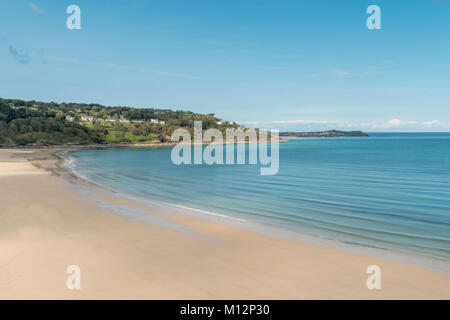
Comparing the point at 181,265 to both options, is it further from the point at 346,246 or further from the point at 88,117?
the point at 88,117

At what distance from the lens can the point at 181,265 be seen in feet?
23.5

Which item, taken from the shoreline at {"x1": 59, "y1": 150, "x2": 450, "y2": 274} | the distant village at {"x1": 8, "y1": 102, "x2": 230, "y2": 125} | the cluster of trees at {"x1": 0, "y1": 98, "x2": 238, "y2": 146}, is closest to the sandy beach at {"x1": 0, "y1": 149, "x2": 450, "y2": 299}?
the shoreline at {"x1": 59, "y1": 150, "x2": 450, "y2": 274}

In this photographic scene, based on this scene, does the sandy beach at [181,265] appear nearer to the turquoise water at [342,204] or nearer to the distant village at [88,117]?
the turquoise water at [342,204]

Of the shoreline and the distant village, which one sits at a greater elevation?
the distant village

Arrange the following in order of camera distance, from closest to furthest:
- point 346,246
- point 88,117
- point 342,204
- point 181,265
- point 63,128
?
point 181,265 < point 346,246 < point 342,204 < point 63,128 < point 88,117

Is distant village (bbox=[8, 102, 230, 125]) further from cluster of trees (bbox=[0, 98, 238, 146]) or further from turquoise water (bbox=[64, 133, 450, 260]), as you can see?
turquoise water (bbox=[64, 133, 450, 260])

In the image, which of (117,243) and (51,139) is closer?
(117,243)

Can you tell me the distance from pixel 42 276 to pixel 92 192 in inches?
490

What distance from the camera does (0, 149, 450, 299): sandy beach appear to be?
5.83 metres

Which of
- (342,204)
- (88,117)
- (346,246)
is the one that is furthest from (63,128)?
(346,246)

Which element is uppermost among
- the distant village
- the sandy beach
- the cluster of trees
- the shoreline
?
the distant village
